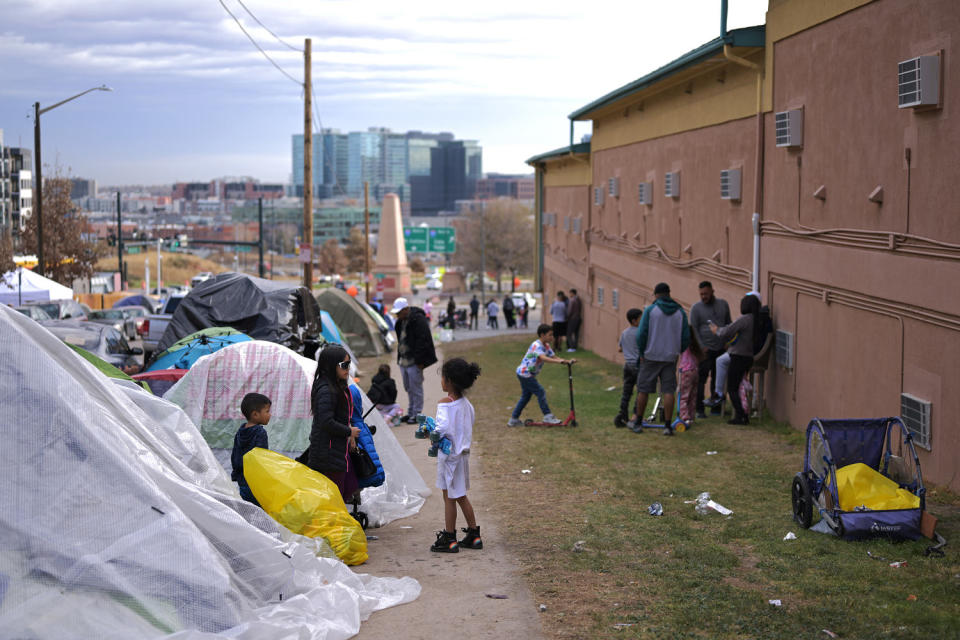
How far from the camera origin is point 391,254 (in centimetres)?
6500

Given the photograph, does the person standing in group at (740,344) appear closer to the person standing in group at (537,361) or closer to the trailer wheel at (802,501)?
the person standing in group at (537,361)

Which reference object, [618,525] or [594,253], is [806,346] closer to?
[618,525]

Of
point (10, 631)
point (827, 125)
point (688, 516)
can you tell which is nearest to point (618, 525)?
point (688, 516)

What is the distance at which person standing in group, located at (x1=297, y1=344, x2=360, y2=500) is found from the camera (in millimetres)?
8383

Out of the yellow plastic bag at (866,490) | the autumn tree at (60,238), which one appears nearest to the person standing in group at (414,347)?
the yellow plastic bag at (866,490)

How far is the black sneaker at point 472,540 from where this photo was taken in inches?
337

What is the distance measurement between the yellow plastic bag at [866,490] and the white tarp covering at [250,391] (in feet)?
14.0

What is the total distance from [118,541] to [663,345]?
8.61 metres

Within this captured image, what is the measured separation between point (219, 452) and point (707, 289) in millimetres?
7057

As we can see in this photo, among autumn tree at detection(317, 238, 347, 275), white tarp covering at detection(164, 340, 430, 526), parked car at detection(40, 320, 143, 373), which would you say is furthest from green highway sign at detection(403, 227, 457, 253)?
white tarp covering at detection(164, 340, 430, 526)

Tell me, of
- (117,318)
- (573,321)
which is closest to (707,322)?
(573,321)

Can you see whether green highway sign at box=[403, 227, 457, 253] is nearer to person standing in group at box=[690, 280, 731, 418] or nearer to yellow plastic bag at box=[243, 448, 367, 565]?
person standing in group at box=[690, 280, 731, 418]

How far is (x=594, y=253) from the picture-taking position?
3080 cm

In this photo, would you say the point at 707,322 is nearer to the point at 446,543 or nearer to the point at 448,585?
the point at 446,543
